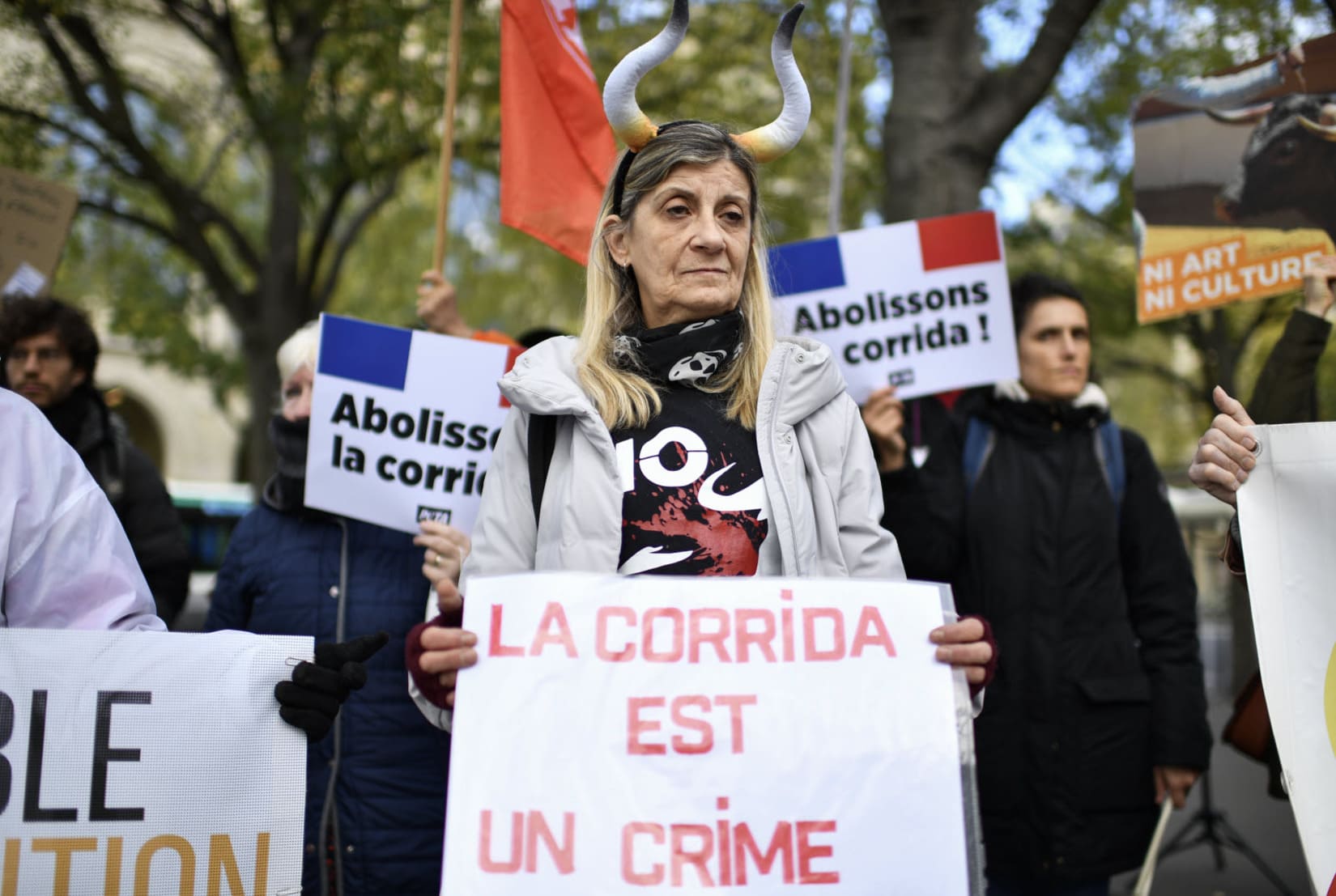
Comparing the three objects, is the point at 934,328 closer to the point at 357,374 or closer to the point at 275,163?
the point at 357,374

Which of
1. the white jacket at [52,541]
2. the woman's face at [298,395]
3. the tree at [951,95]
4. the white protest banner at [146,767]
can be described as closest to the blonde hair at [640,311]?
the white protest banner at [146,767]

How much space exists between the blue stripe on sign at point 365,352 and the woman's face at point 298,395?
16 cm

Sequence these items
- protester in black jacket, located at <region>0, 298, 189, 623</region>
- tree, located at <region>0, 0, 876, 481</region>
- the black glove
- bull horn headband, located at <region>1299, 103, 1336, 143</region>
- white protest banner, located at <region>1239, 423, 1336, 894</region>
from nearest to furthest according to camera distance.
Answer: the black glove < white protest banner, located at <region>1239, 423, 1336, 894</region> < bull horn headband, located at <region>1299, 103, 1336, 143</region> < protester in black jacket, located at <region>0, 298, 189, 623</region> < tree, located at <region>0, 0, 876, 481</region>

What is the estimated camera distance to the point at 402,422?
11.6 ft

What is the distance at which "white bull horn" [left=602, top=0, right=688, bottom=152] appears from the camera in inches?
97.3

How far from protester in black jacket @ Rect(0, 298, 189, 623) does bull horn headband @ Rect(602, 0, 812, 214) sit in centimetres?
214

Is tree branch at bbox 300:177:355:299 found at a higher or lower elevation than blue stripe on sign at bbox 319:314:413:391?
higher

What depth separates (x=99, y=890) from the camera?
Answer: 2.10 meters

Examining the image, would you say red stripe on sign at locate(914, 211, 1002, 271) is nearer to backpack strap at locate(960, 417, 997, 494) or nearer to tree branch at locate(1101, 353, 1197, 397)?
backpack strap at locate(960, 417, 997, 494)

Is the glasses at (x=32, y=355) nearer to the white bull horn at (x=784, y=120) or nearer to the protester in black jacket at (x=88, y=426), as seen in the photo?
the protester in black jacket at (x=88, y=426)

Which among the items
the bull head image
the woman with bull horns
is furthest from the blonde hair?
the bull head image

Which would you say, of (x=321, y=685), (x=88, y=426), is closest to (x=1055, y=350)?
(x=321, y=685)

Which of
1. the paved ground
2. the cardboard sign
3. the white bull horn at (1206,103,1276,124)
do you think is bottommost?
the paved ground

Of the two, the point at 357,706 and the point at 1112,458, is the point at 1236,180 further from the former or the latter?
the point at 357,706
